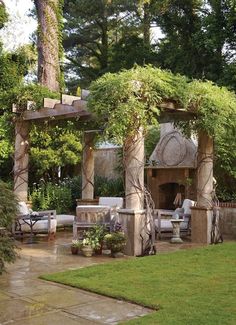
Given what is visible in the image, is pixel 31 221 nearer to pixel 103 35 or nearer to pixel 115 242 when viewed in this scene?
pixel 115 242

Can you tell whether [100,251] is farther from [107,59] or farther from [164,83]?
[107,59]

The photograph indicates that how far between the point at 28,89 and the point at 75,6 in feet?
50.1

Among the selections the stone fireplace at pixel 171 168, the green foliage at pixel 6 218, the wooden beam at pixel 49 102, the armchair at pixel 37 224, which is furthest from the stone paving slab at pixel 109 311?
the stone fireplace at pixel 171 168

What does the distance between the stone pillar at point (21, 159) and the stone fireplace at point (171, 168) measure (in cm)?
401

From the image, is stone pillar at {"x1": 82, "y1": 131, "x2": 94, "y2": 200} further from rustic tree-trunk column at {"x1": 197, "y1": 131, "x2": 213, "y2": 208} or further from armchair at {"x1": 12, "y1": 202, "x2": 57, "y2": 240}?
rustic tree-trunk column at {"x1": 197, "y1": 131, "x2": 213, "y2": 208}

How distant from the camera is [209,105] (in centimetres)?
862

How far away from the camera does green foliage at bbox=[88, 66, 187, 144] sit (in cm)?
756

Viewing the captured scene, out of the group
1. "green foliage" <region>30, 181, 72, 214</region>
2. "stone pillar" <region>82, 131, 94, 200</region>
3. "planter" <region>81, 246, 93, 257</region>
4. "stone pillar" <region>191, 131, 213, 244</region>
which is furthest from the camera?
"green foliage" <region>30, 181, 72, 214</region>

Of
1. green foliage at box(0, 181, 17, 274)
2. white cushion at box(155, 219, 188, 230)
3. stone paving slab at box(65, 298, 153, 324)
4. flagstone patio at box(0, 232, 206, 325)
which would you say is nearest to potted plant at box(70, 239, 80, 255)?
flagstone patio at box(0, 232, 206, 325)

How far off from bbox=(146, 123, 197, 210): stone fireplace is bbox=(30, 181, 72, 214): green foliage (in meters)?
2.63

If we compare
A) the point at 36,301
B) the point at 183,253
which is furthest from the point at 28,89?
the point at 36,301

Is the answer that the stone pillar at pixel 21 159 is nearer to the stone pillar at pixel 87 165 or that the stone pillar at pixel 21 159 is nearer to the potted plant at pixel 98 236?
the stone pillar at pixel 87 165

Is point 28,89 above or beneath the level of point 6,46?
beneath

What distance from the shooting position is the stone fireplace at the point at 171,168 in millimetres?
12945
